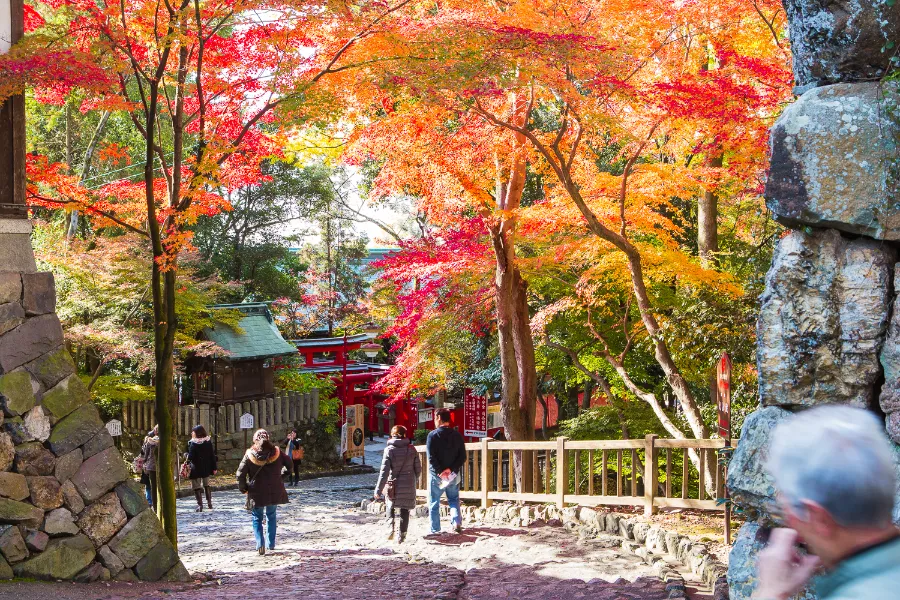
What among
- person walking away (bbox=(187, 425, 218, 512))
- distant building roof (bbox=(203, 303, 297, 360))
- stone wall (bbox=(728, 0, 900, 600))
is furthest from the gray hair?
distant building roof (bbox=(203, 303, 297, 360))

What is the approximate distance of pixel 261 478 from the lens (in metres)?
8.97

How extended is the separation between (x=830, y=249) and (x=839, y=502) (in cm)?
301

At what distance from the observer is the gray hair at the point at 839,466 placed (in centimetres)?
171

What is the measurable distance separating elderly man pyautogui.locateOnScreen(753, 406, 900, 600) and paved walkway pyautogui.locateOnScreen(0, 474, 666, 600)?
184 inches

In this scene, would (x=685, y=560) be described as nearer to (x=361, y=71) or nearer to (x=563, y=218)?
(x=563, y=218)

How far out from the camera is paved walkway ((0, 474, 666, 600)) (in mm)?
6625

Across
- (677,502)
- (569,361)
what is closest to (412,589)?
(677,502)

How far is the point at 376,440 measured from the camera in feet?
90.3

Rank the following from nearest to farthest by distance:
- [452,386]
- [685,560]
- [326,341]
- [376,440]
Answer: [685,560]
[452,386]
[326,341]
[376,440]

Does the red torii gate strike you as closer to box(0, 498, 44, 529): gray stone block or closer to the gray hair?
box(0, 498, 44, 529): gray stone block

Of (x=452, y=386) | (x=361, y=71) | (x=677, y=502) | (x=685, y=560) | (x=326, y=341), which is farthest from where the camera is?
(x=326, y=341)

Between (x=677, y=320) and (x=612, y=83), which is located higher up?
(x=612, y=83)

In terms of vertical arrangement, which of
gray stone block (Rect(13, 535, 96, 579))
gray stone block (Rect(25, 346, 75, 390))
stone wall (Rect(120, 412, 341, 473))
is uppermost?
gray stone block (Rect(25, 346, 75, 390))

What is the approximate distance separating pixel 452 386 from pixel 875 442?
18948mm
